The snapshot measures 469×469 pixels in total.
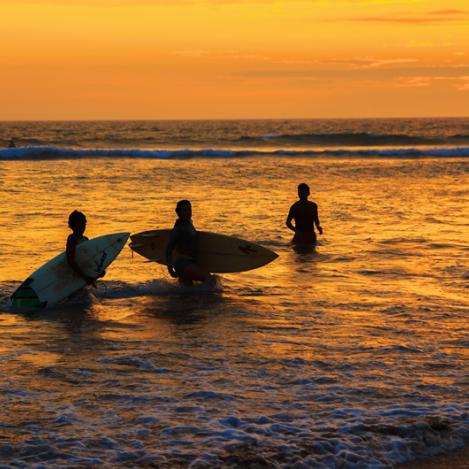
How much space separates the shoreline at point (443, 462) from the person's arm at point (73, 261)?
5.74 meters

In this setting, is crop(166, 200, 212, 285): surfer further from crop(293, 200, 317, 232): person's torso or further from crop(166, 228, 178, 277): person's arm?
crop(293, 200, 317, 232): person's torso

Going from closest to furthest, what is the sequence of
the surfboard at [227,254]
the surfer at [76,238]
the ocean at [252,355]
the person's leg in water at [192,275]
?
the ocean at [252,355] → the surfer at [76,238] → the person's leg in water at [192,275] → the surfboard at [227,254]

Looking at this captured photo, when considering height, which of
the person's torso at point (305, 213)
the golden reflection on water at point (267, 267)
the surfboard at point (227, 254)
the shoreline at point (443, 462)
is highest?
the person's torso at point (305, 213)

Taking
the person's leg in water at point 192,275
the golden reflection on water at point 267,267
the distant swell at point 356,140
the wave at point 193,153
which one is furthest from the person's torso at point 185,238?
the distant swell at point 356,140

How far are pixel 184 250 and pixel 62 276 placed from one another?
1736mm

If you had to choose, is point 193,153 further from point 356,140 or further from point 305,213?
point 305,213

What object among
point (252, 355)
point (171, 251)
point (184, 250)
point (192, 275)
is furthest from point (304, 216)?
point (252, 355)

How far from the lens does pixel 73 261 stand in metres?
10.3

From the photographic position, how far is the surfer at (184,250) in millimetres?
10773

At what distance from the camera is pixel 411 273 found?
39.1 feet

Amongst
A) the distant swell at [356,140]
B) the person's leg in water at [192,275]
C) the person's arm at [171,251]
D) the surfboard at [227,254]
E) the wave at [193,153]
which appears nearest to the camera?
the person's arm at [171,251]

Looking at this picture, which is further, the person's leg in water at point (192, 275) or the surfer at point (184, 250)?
the person's leg in water at point (192, 275)

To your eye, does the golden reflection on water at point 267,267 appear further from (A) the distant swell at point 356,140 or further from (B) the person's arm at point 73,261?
(A) the distant swell at point 356,140

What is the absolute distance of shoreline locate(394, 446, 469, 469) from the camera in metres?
5.35
